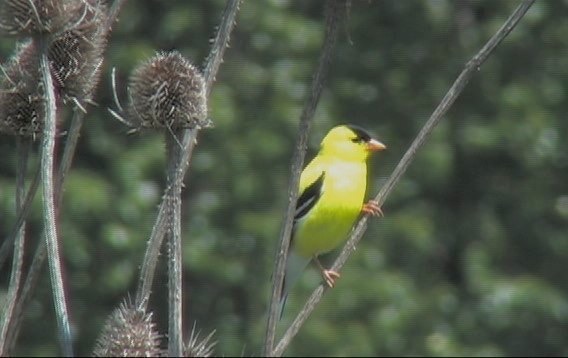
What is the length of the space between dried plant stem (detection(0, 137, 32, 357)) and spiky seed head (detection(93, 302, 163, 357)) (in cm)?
27

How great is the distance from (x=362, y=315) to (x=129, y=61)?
2559mm

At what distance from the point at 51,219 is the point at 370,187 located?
6.94 m

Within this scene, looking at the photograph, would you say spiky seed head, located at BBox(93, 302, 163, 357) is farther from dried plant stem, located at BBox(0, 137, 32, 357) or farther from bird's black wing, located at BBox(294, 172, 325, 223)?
bird's black wing, located at BBox(294, 172, 325, 223)

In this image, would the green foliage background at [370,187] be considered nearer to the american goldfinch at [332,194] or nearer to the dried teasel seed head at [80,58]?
the american goldfinch at [332,194]

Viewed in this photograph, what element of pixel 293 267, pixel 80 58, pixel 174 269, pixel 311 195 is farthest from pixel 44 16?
pixel 293 267

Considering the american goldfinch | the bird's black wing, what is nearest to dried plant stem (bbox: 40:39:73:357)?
the american goldfinch

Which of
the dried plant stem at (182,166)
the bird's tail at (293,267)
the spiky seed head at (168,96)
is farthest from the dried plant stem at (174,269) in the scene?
the bird's tail at (293,267)

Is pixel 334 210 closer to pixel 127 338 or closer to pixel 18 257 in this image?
pixel 18 257

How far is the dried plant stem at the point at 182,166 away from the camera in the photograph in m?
2.38

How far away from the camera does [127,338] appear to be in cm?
216

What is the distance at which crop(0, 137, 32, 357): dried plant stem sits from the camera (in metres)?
2.41

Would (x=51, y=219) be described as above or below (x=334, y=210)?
above

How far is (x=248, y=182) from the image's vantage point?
9602 millimetres

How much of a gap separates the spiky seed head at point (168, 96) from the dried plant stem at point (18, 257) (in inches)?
10.6
